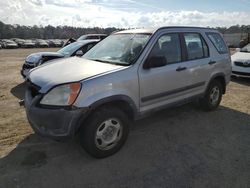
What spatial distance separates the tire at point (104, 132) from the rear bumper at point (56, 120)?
0.18m

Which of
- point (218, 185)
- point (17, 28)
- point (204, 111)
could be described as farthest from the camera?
point (17, 28)

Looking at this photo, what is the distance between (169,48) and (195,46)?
0.87 meters

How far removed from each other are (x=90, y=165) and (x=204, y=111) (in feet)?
10.8

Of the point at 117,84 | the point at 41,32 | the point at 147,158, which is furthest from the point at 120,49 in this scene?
the point at 41,32

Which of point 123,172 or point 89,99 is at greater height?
point 89,99

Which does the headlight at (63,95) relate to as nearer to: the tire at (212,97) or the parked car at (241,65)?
the tire at (212,97)

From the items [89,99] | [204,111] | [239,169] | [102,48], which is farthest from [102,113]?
[204,111]

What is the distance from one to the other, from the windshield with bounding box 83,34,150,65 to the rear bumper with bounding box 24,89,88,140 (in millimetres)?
1180

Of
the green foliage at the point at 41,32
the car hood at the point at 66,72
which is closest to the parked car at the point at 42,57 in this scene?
the car hood at the point at 66,72

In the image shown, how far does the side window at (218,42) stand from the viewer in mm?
5505

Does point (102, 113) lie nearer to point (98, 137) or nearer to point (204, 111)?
point (98, 137)

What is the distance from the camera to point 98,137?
11.6 ft

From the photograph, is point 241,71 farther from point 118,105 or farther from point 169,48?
point 118,105

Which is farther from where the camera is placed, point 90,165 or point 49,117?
point 90,165
